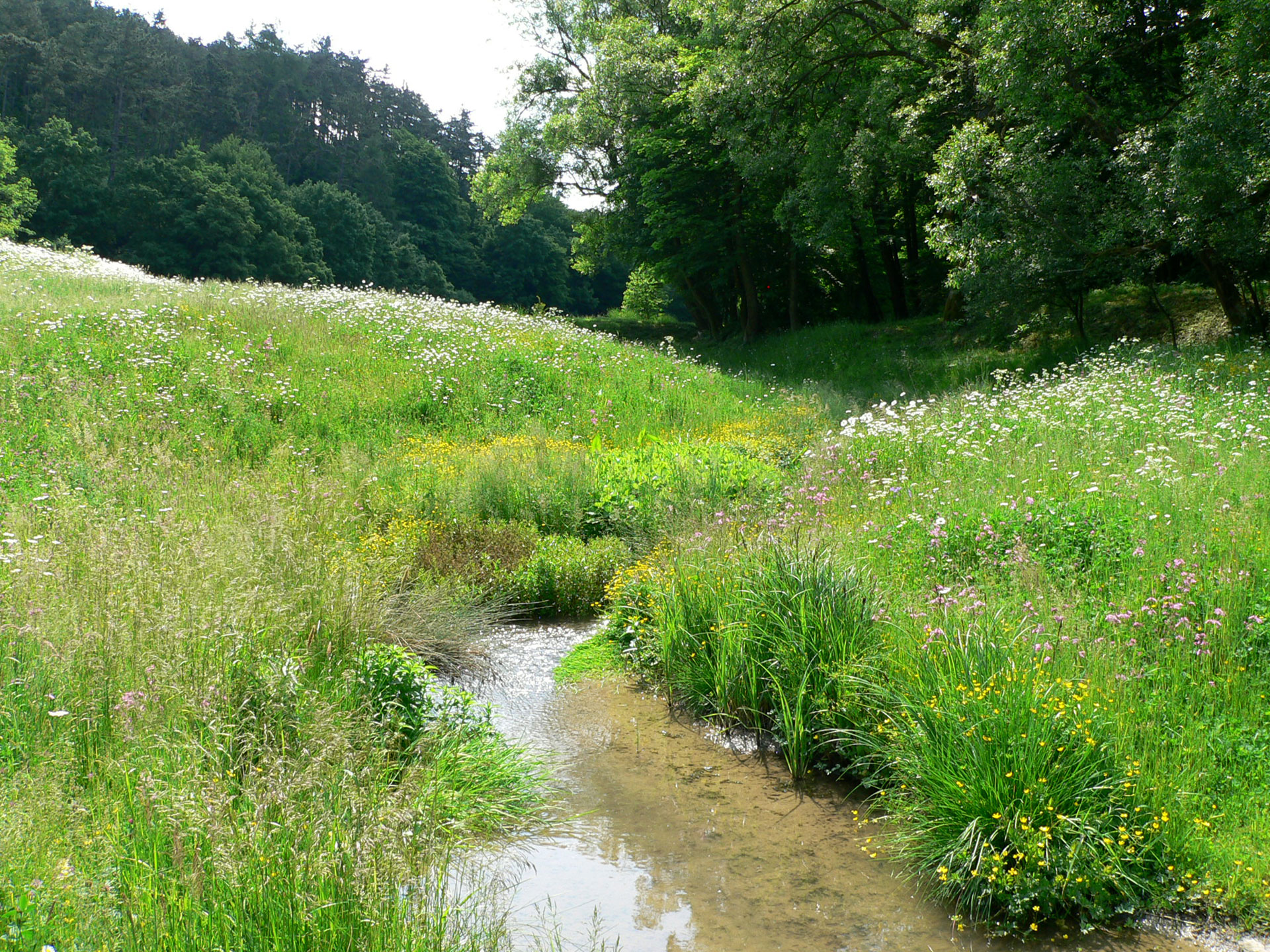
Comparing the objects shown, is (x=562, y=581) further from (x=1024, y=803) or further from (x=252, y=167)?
(x=252, y=167)

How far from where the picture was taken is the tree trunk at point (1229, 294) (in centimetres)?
1454

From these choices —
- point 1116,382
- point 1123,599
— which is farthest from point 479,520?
point 1116,382

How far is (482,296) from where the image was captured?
198 ft

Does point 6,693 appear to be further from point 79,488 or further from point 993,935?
point 993,935

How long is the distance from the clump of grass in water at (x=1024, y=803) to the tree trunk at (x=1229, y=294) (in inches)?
531

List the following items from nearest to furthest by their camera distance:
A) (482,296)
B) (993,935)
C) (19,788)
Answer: (19,788), (993,935), (482,296)

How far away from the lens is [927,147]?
19.4m

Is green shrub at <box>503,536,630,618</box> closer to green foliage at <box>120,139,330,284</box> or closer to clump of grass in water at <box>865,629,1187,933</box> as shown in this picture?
clump of grass in water at <box>865,629,1187,933</box>

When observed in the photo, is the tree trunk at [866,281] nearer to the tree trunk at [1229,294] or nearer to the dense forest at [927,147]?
the dense forest at [927,147]

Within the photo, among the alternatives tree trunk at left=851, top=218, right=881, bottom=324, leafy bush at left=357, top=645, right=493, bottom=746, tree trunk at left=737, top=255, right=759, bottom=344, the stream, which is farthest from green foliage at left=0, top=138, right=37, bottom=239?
the stream

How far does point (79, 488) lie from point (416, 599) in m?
3.31

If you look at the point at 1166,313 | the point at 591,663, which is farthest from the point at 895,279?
the point at 591,663

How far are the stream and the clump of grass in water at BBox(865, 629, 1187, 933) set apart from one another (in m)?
0.16

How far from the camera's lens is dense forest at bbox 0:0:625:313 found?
138 ft
